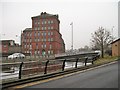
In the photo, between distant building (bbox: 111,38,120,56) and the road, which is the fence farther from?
distant building (bbox: 111,38,120,56)

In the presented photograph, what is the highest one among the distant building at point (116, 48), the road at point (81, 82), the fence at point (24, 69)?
the distant building at point (116, 48)

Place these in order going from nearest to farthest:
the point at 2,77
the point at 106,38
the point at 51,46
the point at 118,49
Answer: the point at 2,77 → the point at 106,38 → the point at 118,49 → the point at 51,46

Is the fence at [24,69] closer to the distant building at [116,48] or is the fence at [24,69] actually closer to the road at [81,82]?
the road at [81,82]

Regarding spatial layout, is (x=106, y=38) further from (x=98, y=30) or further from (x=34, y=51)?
(x=34, y=51)

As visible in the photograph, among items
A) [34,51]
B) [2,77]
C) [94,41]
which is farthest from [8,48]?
[2,77]

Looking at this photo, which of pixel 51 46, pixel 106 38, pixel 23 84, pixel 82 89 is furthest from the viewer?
pixel 51 46

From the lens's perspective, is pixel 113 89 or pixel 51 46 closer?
pixel 113 89

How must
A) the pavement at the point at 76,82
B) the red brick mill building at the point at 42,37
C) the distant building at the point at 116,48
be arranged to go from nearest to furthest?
the pavement at the point at 76,82
the distant building at the point at 116,48
the red brick mill building at the point at 42,37

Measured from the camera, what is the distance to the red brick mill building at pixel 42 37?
102562mm

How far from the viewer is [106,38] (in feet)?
183

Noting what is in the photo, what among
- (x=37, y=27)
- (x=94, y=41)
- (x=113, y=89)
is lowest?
(x=113, y=89)

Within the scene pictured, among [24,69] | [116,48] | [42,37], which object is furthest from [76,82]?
[42,37]

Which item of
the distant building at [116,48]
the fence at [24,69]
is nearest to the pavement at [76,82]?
the fence at [24,69]

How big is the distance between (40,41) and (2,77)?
94.1m
